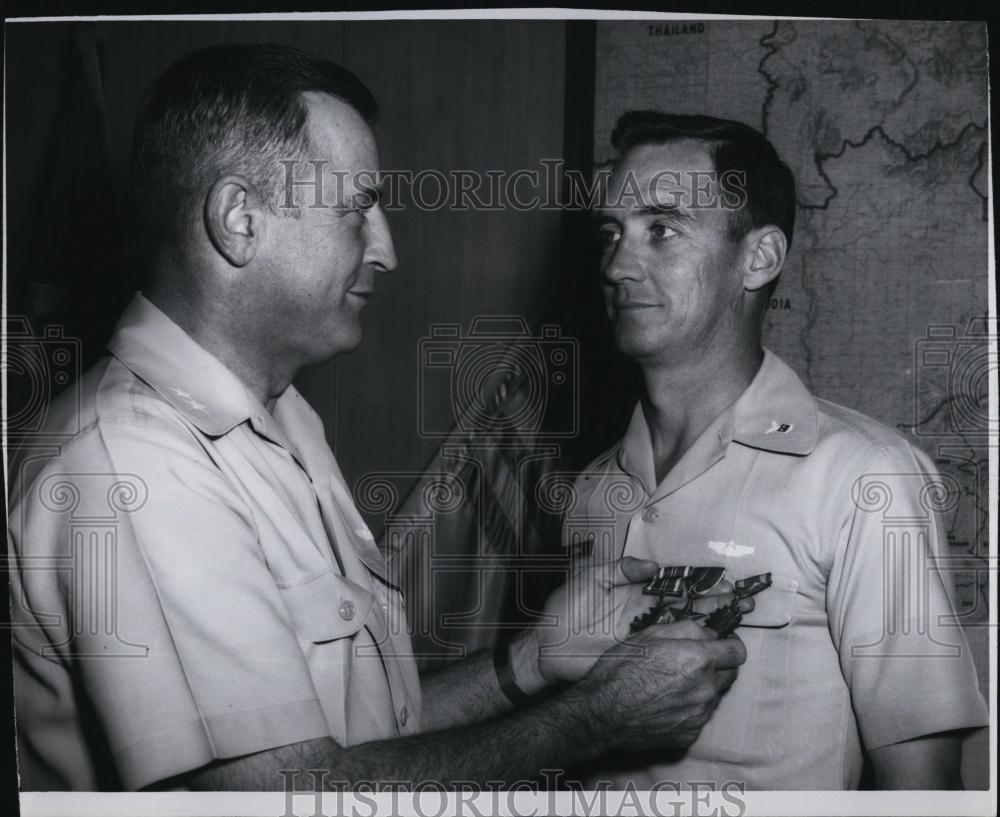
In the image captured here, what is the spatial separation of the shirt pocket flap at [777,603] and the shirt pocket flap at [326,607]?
61 centimetres

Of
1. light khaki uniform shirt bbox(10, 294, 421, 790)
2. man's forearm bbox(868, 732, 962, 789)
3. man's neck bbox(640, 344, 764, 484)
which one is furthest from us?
man's neck bbox(640, 344, 764, 484)

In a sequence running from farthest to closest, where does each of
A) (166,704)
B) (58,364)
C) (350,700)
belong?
(58,364) < (350,700) < (166,704)

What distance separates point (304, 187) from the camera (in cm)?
175

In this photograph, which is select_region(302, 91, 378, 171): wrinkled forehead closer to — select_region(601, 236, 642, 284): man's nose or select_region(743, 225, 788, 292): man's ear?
select_region(601, 236, 642, 284): man's nose

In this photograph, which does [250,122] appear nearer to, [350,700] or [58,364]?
[58,364]

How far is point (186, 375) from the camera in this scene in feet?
5.49

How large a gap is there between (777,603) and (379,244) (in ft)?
2.76

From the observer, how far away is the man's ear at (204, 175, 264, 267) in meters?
1.70

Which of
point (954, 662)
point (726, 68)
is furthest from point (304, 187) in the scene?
point (954, 662)

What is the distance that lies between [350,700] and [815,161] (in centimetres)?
113

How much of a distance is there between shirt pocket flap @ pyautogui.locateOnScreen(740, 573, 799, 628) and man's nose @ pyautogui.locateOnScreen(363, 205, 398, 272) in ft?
2.57

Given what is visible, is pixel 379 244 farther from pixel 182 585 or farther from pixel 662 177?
pixel 182 585

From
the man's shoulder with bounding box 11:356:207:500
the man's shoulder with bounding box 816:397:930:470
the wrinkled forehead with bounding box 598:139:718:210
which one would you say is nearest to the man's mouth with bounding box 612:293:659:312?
the wrinkled forehead with bounding box 598:139:718:210

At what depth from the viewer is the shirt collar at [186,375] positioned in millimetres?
1665
